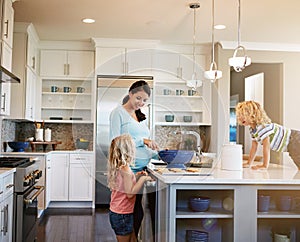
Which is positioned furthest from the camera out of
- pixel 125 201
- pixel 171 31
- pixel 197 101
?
pixel 197 101

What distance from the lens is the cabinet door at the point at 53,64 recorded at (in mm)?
5555

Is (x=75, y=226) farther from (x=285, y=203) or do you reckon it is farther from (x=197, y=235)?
(x=285, y=203)

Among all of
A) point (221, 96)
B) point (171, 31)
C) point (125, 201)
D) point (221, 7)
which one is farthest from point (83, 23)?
point (125, 201)

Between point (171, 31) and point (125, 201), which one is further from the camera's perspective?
point (171, 31)

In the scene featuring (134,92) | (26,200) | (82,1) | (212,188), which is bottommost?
(26,200)

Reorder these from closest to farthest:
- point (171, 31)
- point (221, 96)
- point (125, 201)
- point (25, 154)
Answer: point (125, 201)
point (25, 154)
point (171, 31)
point (221, 96)

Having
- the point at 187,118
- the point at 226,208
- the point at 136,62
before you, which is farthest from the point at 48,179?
the point at 226,208

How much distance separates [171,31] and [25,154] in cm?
242

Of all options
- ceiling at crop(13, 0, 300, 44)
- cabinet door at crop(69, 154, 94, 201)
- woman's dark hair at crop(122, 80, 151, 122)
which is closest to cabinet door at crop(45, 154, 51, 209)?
cabinet door at crop(69, 154, 94, 201)

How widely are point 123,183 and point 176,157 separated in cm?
37

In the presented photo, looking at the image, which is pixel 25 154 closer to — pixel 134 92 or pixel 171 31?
pixel 171 31

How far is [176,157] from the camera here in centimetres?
241

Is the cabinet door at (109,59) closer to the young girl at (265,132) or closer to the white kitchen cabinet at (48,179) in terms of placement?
the white kitchen cabinet at (48,179)

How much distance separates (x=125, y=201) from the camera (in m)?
2.46
